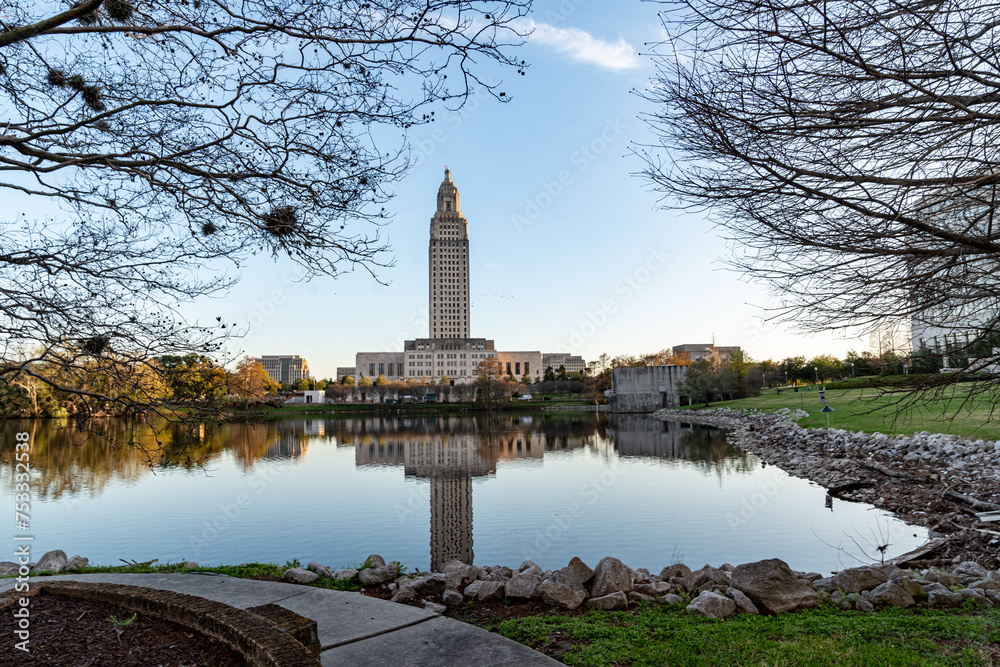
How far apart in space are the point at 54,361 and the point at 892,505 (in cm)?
1589

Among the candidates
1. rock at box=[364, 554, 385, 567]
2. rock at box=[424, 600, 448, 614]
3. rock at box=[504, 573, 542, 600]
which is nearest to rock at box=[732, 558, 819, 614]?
rock at box=[504, 573, 542, 600]

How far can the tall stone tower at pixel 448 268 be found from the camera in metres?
156

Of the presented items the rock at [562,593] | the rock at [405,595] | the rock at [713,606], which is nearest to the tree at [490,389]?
the rock at [405,595]

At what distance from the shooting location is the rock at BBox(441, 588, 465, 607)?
6621 mm

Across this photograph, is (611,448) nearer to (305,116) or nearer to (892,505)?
(892,505)

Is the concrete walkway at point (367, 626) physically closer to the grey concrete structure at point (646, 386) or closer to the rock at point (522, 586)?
the rock at point (522, 586)

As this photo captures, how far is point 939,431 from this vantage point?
61.9ft

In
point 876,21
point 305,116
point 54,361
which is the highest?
point 876,21

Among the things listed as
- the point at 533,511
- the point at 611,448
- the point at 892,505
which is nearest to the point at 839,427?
the point at 611,448

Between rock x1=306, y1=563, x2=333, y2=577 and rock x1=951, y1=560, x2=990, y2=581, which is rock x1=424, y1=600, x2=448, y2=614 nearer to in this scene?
rock x1=306, y1=563, x2=333, y2=577

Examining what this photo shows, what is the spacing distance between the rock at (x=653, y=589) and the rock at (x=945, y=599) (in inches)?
105

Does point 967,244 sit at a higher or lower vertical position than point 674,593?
higher

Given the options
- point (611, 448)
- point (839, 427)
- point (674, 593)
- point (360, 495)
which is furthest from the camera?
point (611, 448)

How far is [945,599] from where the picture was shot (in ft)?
20.2
